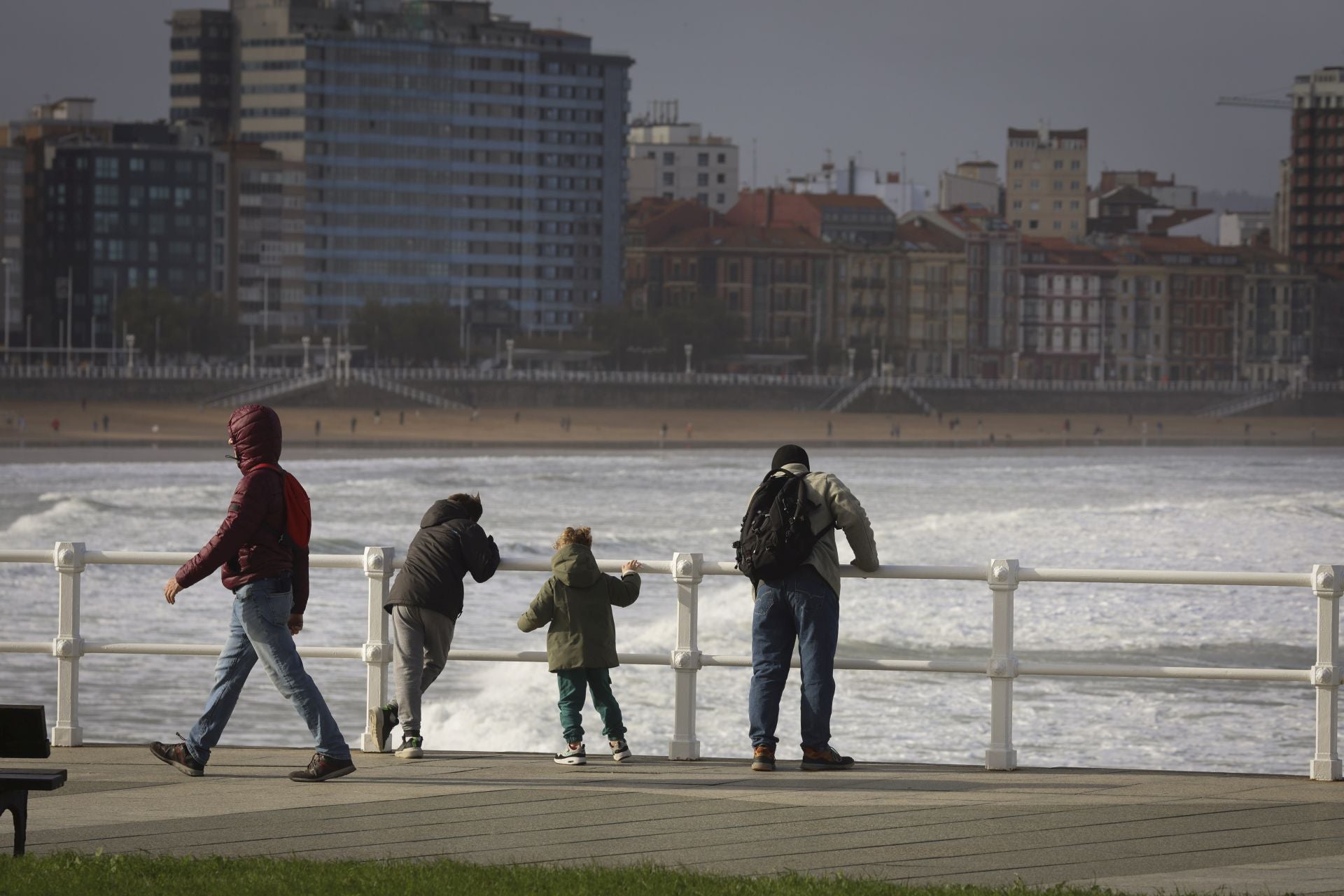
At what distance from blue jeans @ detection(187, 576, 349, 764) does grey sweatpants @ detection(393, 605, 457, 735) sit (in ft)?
1.83

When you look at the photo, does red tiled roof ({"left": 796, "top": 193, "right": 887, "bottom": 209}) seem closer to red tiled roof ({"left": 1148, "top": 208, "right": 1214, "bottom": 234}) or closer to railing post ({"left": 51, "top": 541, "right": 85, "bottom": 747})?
red tiled roof ({"left": 1148, "top": 208, "right": 1214, "bottom": 234})

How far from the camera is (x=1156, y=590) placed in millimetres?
22188

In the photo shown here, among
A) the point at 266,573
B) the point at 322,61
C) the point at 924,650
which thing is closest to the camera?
the point at 266,573

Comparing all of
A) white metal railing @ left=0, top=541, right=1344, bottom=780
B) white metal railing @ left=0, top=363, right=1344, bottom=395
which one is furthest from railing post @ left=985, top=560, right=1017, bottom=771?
white metal railing @ left=0, top=363, right=1344, bottom=395

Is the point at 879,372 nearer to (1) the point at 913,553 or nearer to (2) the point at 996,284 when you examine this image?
(2) the point at 996,284

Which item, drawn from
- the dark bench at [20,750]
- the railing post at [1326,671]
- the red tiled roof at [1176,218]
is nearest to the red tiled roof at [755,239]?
the red tiled roof at [1176,218]

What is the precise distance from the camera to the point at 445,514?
7.36 m

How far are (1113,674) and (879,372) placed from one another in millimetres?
109245

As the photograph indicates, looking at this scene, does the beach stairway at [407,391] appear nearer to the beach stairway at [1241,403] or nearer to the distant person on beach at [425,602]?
the beach stairway at [1241,403]

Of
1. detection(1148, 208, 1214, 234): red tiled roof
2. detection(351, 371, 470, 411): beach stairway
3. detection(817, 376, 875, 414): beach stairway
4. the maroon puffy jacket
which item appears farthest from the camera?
detection(1148, 208, 1214, 234): red tiled roof

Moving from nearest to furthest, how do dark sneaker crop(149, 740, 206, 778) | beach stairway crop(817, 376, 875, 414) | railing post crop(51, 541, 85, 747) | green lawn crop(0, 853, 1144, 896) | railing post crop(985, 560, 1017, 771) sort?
green lawn crop(0, 853, 1144, 896), dark sneaker crop(149, 740, 206, 778), railing post crop(985, 560, 1017, 771), railing post crop(51, 541, 85, 747), beach stairway crop(817, 376, 875, 414)

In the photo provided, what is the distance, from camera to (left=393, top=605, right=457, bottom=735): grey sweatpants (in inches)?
287

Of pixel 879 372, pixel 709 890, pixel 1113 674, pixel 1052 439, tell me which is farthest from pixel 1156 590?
pixel 879 372

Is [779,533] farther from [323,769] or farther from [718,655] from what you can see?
[323,769]
